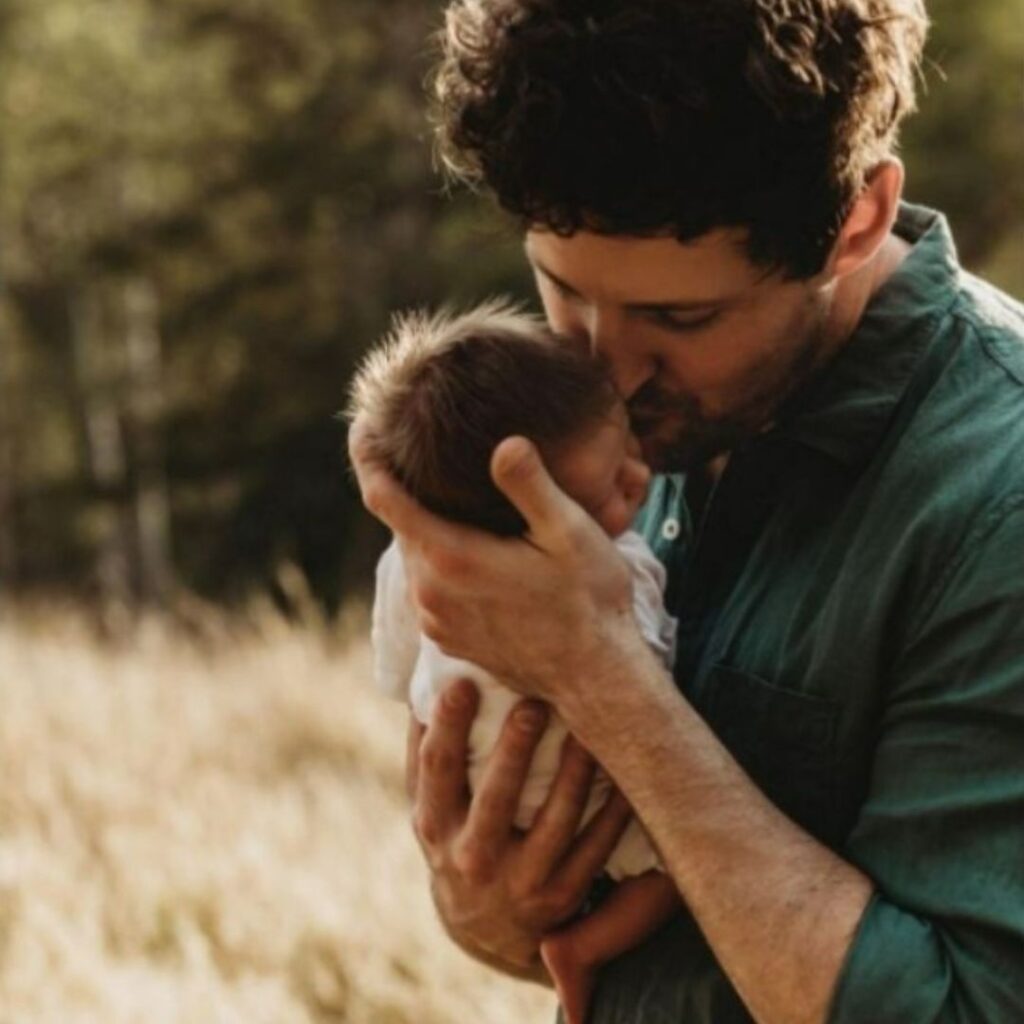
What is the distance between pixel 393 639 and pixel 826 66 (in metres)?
0.88

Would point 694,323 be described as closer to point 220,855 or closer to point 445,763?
point 445,763

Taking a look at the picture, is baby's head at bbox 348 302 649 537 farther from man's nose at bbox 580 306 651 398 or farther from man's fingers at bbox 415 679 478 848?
man's fingers at bbox 415 679 478 848

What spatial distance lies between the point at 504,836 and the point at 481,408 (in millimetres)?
462

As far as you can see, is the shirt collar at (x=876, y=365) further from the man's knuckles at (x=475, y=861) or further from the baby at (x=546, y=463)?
the man's knuckles at (x=475, y=861)

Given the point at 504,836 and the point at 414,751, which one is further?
the point at 414,751

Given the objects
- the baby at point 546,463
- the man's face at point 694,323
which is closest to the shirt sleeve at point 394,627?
the baby at point 546,463

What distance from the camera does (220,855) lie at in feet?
16.2

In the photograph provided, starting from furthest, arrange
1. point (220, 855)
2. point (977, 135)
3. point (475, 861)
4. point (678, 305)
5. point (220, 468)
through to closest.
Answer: point (220, 468) → point (977, 135) → point (220, 855) → point (475, 861) → point (678, 305)

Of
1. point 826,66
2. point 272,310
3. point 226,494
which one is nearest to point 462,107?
point 826,66

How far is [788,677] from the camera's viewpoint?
204 cm

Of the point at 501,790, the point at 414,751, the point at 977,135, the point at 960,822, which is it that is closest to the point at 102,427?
the point at 977,135

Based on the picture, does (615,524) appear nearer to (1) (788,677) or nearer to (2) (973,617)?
(1) (788,677)

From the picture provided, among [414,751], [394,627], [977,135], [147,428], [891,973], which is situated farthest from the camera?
[147,428]

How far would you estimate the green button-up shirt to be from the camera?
1851 mm
